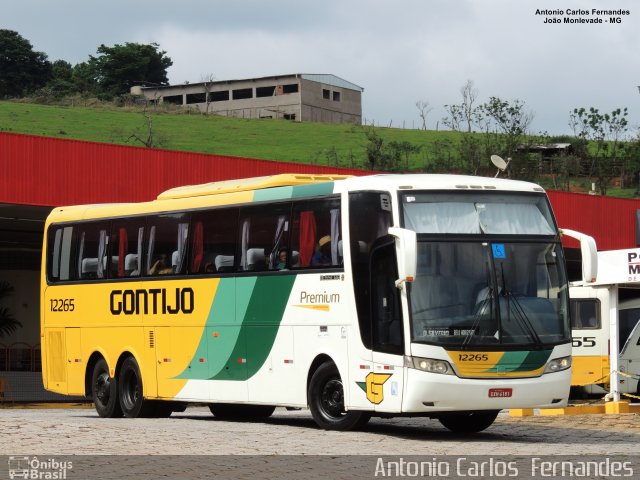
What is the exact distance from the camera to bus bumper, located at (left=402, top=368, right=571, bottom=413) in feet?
54.0

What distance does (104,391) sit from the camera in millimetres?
22672

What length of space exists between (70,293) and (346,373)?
25.0ft

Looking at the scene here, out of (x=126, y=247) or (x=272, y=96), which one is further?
(x=272, y=96)

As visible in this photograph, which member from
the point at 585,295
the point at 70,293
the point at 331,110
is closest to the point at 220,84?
the point at 331,110

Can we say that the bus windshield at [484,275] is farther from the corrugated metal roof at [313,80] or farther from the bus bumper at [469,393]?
the corrugated metal roof at [313,80]

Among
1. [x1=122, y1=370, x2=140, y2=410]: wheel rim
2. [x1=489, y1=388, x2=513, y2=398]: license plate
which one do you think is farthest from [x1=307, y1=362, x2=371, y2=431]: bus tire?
[x1=122, y1=370, x2=140, y2=410]: wheel rim

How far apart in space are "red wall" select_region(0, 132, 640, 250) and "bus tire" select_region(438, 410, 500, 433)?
543 inches

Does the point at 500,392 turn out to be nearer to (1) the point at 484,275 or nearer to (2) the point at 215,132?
(1) the point at 484,275

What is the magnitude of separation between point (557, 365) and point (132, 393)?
8.06 metres

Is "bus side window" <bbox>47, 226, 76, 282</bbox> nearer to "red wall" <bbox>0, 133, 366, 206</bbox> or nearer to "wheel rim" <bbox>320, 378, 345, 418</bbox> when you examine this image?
"red wall" <bbox>0, 133, 366, 206</bbox>

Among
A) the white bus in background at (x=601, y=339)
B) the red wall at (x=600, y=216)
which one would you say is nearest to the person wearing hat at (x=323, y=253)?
the white bus in background at (x=601, y=339)

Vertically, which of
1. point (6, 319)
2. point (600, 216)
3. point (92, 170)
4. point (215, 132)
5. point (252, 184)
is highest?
point (215, 132)

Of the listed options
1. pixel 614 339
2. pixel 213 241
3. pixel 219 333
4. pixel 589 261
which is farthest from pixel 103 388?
pixel 614 339

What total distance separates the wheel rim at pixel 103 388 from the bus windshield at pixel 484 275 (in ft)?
25.5
